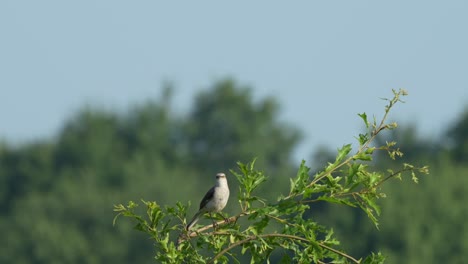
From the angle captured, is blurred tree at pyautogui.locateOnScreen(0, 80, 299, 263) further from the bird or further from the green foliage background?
the bird

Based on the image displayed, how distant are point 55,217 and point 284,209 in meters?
82.1

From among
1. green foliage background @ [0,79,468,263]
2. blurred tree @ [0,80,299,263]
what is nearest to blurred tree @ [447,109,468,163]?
green foliage background @ [0,79,468,263]

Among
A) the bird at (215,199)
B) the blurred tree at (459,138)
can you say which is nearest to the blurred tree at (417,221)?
the blurred tree at (459,138)

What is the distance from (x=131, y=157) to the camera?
10550 cm

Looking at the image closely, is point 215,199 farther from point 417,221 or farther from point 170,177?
point 170,177

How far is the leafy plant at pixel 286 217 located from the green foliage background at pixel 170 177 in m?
53.4

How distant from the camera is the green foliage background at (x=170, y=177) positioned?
233 feet

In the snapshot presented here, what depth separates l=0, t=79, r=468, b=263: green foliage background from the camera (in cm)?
7094

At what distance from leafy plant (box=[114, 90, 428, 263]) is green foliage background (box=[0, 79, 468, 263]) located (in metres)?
53.4

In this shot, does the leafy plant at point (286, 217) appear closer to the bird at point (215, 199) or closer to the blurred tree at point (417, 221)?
the bird at point (215, 199)

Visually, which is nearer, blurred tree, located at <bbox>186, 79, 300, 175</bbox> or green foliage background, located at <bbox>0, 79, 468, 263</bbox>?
green foliage background, located at <bbox>0, 79, 468, 263</bbox>

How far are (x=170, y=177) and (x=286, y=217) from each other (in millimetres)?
86876

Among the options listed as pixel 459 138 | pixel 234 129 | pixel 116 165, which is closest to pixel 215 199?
pixel 459 138

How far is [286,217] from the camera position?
958 centimetres
